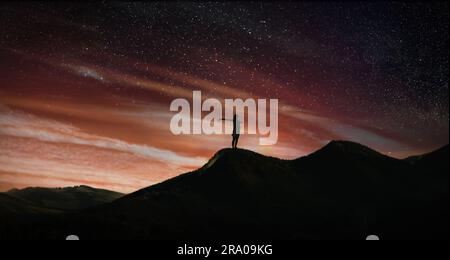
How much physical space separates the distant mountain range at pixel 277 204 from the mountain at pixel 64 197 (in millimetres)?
35687

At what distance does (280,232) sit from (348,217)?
1043 centimetres

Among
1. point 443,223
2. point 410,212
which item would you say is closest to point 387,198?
point 410,212

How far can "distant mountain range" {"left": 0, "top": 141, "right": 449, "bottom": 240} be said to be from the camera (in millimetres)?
30516

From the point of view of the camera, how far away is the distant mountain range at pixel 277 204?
30516 mm

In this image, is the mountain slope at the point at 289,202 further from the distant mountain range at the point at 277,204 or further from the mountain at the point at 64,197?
the mountain at the point at 64,197

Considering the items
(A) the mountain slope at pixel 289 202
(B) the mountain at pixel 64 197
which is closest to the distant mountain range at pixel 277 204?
(A) the mountain slope at pixel 289 202

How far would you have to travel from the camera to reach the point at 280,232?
113ft

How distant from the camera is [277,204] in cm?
4050

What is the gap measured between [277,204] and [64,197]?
7467 centimetres

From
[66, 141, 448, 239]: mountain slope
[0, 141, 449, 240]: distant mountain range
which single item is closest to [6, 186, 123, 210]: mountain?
[0, 141, 449, 240]: distant mountain range

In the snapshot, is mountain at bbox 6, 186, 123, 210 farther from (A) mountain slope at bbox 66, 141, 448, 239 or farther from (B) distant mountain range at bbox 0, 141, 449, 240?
(A) mountain slope at bbox 66, 141, 448, 239

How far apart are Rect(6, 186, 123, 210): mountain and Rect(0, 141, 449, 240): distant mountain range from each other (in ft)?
117

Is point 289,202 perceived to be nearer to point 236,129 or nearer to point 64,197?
point 236,129

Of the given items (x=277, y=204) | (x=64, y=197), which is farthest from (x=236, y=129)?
(x=64, y=197)
